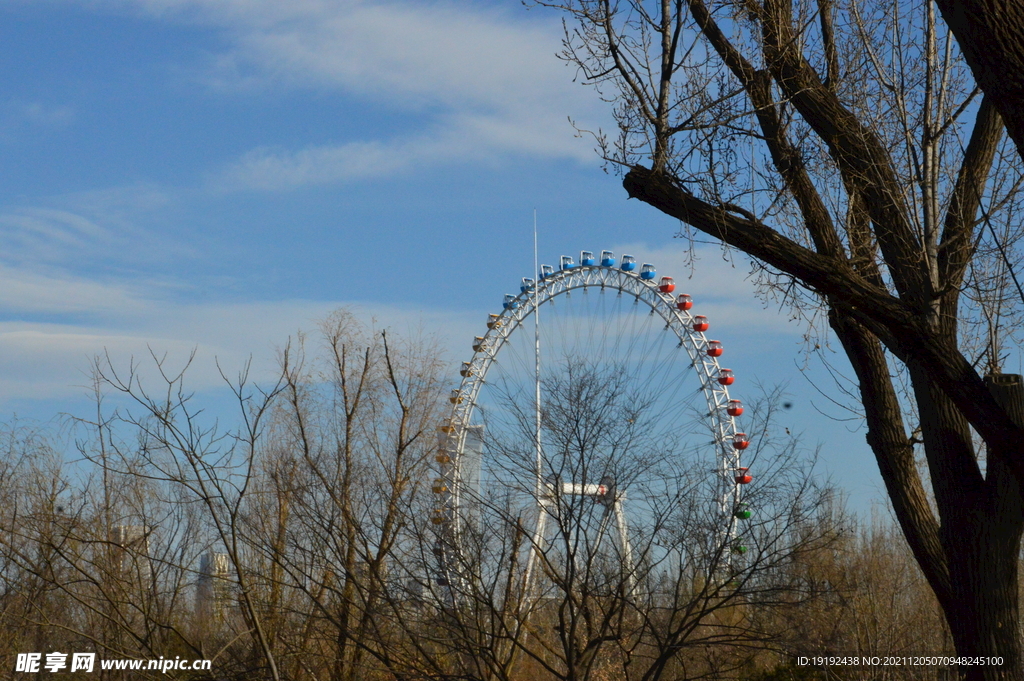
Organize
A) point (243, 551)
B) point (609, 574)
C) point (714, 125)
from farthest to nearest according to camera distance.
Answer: point (243, 551) < point (609, 574) < point (714, 125)

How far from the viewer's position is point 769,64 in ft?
18.3

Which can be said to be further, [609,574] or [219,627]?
[219,627]

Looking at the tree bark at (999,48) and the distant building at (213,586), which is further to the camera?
the distant building at (213,586)

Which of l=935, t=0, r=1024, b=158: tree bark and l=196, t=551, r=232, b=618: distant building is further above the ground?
l=935, t=0, r=1024, b=158: tree bark

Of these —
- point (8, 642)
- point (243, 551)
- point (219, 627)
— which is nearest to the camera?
point (8, 642)

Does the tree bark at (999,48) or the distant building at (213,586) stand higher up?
the tree bark at (999,48)

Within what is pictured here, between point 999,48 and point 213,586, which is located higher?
point 999,48

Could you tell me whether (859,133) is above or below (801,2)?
below

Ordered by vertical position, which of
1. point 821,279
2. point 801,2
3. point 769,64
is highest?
point 801,2

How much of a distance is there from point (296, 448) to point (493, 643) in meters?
9.07

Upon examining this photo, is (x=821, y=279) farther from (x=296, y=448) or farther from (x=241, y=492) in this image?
(x=296, y=448)

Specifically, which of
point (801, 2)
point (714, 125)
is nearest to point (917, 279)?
point (714, 125)

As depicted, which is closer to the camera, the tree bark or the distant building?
the tree bark

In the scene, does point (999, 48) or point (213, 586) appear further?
point (213, 586)
